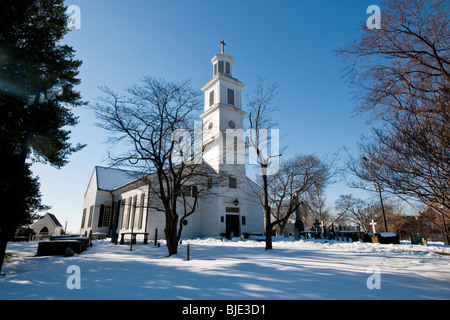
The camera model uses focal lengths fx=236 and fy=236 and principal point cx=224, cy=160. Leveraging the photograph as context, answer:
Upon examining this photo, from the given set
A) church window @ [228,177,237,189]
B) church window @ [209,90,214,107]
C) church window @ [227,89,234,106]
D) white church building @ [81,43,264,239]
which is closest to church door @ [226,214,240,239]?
white church building @ [81,43,264,239]

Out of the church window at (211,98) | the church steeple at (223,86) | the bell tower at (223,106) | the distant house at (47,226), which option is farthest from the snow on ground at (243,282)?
the distant house at (47,226)

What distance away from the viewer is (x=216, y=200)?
91.8 feet

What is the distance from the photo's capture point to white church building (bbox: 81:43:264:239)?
88.6ft

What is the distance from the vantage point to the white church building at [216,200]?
2702 centimetres

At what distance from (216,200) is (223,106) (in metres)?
11.8

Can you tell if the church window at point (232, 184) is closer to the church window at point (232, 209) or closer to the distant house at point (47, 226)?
the church window at point (232, 209)

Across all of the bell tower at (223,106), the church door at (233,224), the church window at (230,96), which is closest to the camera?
the church door at (233,224)

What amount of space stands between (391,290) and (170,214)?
1030 centimetres

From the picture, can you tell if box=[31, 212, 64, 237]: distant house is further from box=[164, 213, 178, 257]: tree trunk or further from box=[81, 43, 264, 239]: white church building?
box=[164, 213, 178, 257]: tree trunk

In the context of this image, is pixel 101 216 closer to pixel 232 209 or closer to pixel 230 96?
pixel 232 209

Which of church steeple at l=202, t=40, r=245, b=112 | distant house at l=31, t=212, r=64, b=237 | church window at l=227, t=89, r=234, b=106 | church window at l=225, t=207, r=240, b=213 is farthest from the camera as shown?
distant house at l=31, t=212, r=64, b=237

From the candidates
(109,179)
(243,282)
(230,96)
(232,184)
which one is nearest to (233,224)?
(232,184)

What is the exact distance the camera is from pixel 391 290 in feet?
18.2

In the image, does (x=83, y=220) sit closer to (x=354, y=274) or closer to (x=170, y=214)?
(x=170, y=214)
